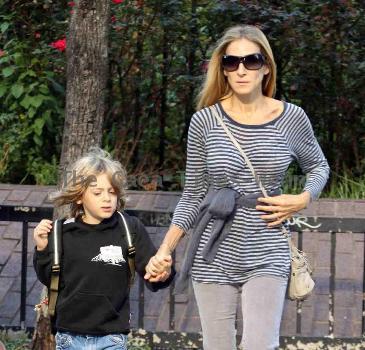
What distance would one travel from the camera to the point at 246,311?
362 centimetres

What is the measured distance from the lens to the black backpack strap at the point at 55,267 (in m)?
3.63

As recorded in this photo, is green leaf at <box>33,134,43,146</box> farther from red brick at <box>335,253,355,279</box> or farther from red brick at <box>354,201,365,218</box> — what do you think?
red brick at <box>335,253,355,279</box>

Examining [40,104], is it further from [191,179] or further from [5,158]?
[191,179]

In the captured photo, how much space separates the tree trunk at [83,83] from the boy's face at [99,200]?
0.97 metres

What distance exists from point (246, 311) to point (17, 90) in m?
5.76

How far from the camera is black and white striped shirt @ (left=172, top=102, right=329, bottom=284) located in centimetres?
366

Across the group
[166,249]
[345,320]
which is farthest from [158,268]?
[345,320]

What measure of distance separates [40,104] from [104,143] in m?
0.74

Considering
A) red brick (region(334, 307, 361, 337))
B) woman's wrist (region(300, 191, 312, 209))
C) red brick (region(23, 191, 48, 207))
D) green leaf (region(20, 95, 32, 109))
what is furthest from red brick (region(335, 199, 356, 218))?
woman's wrist (region(300, 191, 312, 209))

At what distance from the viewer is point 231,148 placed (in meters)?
3.71

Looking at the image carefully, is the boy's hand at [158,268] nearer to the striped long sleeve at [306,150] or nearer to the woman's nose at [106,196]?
the woman's nose at [106,196]

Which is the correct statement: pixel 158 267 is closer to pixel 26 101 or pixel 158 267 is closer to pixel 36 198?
pixel 36 198

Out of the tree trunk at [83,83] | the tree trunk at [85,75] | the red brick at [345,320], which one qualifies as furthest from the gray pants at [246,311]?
the red brick at [345,320]

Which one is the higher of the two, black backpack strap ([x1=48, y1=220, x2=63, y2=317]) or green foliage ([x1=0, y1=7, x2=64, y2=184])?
green foliage ([x1=0, y1=7, x2=64, y2=184])
